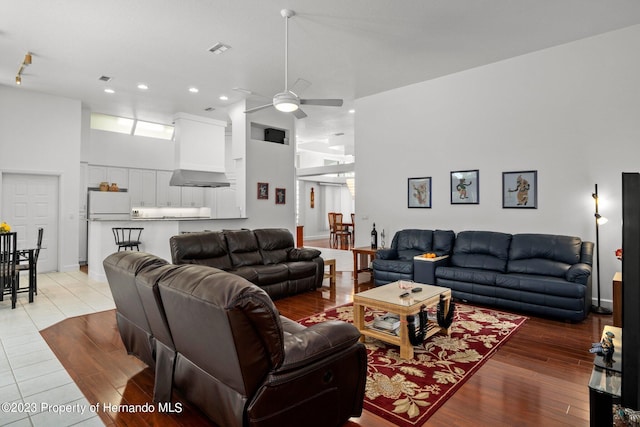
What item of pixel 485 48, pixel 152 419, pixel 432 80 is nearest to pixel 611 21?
pixel 485 48

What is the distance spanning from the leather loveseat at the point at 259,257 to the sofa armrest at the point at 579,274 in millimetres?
3159

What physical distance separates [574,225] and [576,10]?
2553 millimetres

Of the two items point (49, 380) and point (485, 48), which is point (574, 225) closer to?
point (485, 48)

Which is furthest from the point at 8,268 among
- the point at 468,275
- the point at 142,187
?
the point at 468,275

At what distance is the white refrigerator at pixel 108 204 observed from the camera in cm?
759

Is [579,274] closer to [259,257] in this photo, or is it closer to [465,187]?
[465,187]

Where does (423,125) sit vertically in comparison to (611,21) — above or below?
below

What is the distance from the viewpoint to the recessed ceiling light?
468cm

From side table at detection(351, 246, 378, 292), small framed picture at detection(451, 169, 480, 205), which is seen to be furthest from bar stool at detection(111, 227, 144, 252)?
small framed picture at detection(451, 169, 480, 205)

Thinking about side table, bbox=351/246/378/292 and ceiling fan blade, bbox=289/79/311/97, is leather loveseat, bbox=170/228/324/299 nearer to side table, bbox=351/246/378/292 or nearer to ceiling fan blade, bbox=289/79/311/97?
side table, bbox=351/246/378/292

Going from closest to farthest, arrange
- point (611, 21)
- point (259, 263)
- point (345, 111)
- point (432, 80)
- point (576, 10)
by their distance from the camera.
Result: 1. point (576, 10)
2. point (611, 21)
3. point (259, 263)
4. point (432, 80)
5. point (345, 111)

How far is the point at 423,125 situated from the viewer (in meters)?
6.05

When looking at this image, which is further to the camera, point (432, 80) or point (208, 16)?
point (432, 80)

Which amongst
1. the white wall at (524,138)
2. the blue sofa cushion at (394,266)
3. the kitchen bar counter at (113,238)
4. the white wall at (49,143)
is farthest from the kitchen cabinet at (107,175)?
the blue sofa cushion at (394,266)
